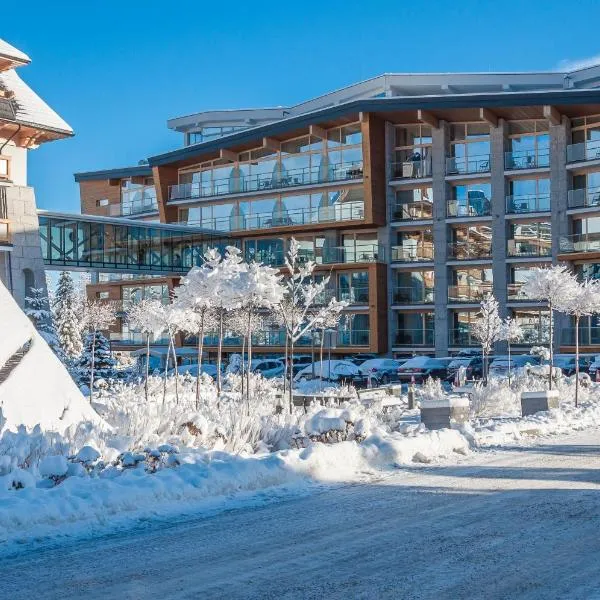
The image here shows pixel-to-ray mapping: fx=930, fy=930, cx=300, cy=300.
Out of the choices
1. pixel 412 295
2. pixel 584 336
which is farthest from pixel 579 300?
pixel 412 295

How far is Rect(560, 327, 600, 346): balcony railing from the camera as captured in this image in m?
46.0

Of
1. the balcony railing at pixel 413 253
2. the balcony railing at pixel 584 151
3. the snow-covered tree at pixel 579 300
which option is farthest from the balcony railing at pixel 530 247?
the snow-covered tree at pixel 579 300

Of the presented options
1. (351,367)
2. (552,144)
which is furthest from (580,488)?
(552,144)

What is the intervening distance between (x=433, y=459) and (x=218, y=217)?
4635 cm

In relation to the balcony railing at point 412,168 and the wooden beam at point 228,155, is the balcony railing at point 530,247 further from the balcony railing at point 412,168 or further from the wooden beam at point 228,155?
the wooden beam at point 228,155

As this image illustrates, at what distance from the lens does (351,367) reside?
40594mm

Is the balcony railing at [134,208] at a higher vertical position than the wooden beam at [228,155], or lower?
lower

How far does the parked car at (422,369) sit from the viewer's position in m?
41.3

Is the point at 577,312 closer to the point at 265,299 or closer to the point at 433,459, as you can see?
the point at 265,299

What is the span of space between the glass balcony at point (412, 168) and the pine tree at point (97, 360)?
22.1 meters

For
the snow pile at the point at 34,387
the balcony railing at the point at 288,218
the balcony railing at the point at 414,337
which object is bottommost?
the balcony railing at the point at 414,337

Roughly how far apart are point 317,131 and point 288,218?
210 inches

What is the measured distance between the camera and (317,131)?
53.2 m

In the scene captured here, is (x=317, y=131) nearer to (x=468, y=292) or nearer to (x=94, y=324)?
(x=468, y=292)
